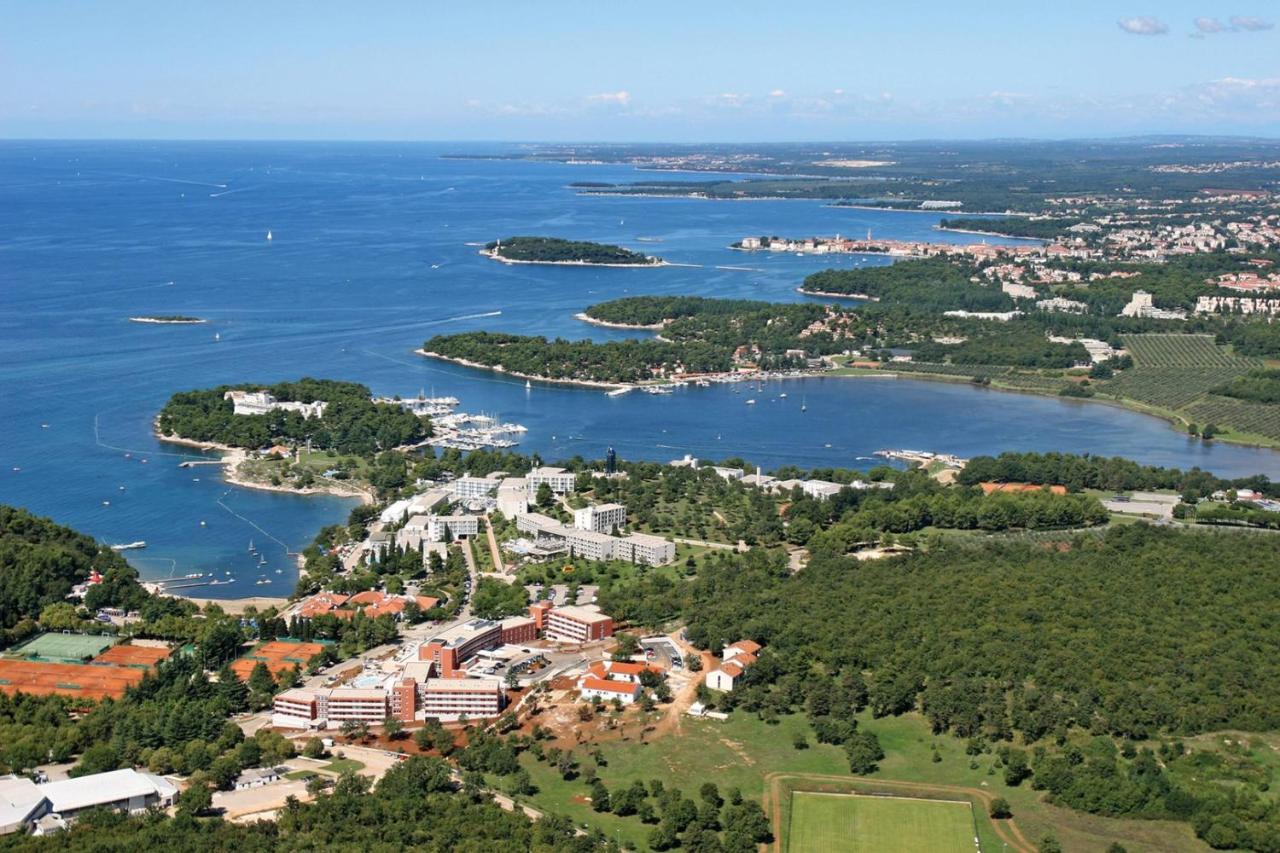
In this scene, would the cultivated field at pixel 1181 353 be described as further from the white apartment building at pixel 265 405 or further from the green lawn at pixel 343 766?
the green lawn at pixel 343 766

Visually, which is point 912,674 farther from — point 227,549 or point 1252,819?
point 227,549

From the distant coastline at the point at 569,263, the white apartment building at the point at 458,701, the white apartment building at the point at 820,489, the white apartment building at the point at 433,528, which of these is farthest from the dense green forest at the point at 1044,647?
the distant coastline at the point at 569,263

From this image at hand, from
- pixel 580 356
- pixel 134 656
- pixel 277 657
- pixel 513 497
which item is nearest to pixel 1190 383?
pixel 580 356

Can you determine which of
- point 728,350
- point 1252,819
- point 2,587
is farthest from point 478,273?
point 1252,819

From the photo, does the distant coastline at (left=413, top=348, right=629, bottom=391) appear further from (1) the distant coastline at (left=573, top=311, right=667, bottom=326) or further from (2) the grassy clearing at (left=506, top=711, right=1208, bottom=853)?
(2) the grassy clearing at (left=506, top=711, right=1208, bottom=853)

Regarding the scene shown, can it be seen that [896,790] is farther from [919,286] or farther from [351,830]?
[919,286]
